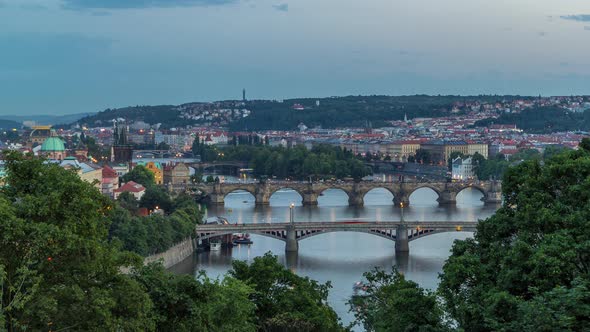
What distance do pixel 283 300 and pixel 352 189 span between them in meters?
42.0

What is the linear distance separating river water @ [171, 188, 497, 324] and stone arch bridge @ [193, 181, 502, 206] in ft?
1.61

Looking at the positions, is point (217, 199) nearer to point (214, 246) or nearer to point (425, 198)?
point (425, 198)

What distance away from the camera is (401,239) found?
36.6m

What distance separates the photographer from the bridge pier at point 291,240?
3656cm

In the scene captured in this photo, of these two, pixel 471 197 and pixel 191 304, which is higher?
pixel 191 304

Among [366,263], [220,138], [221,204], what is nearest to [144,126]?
[220,138]

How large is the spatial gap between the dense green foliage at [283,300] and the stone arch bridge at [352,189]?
3989 cm

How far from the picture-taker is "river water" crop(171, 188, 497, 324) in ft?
101

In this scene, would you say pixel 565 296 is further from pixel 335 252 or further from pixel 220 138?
pixel 220 138

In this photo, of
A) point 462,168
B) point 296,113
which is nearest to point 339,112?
point 296,113

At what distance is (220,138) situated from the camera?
14138 cm

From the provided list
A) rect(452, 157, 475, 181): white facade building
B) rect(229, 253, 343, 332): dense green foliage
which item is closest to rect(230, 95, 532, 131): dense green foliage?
rect(452, 157, 475, 181): white facade building

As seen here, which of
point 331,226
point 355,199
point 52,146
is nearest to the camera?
point 331,226

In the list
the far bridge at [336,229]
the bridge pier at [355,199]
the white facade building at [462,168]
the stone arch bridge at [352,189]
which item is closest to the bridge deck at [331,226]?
the far bridge at [336,229]
